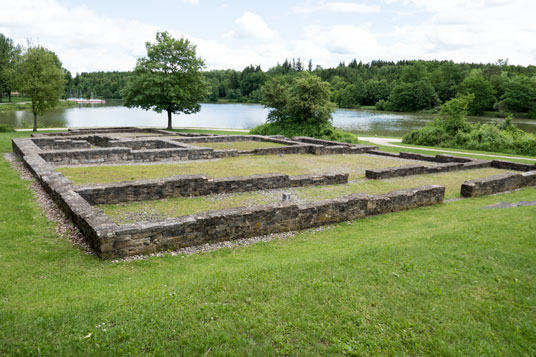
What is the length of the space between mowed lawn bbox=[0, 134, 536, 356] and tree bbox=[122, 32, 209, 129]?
2665 cm

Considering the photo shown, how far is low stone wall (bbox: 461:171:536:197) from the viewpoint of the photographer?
12.7 metres

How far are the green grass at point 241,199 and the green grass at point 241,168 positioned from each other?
208cm

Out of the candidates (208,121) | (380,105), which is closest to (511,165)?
(208,121)

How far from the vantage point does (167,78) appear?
3167 centimetres

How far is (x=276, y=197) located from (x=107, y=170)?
7591mm

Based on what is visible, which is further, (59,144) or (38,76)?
(38,76)

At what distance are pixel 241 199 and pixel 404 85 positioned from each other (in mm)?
79711

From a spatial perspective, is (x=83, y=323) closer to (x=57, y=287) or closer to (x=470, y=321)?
(x=57, y=287)

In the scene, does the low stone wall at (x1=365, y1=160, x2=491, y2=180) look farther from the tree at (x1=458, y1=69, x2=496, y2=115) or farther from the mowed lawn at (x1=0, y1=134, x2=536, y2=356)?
the tree at (x1=458, y1=69, x2=496, y2=115)

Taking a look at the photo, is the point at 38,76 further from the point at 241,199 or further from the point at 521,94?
the point at 521,94

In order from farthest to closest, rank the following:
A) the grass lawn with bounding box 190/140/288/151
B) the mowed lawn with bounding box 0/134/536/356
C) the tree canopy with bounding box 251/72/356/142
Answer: the tree canopy with bounding box 251/72/356/142 → the grass lawn with bounding box 190/140/288/151 → the mowed lawn with bounding box 0/134/536/356

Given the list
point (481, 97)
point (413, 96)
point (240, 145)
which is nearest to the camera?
point (240, 145)

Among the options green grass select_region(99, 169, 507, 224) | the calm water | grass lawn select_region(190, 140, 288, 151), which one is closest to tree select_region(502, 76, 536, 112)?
the calm water

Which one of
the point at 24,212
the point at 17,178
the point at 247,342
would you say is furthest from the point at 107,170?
the point at 247,342
